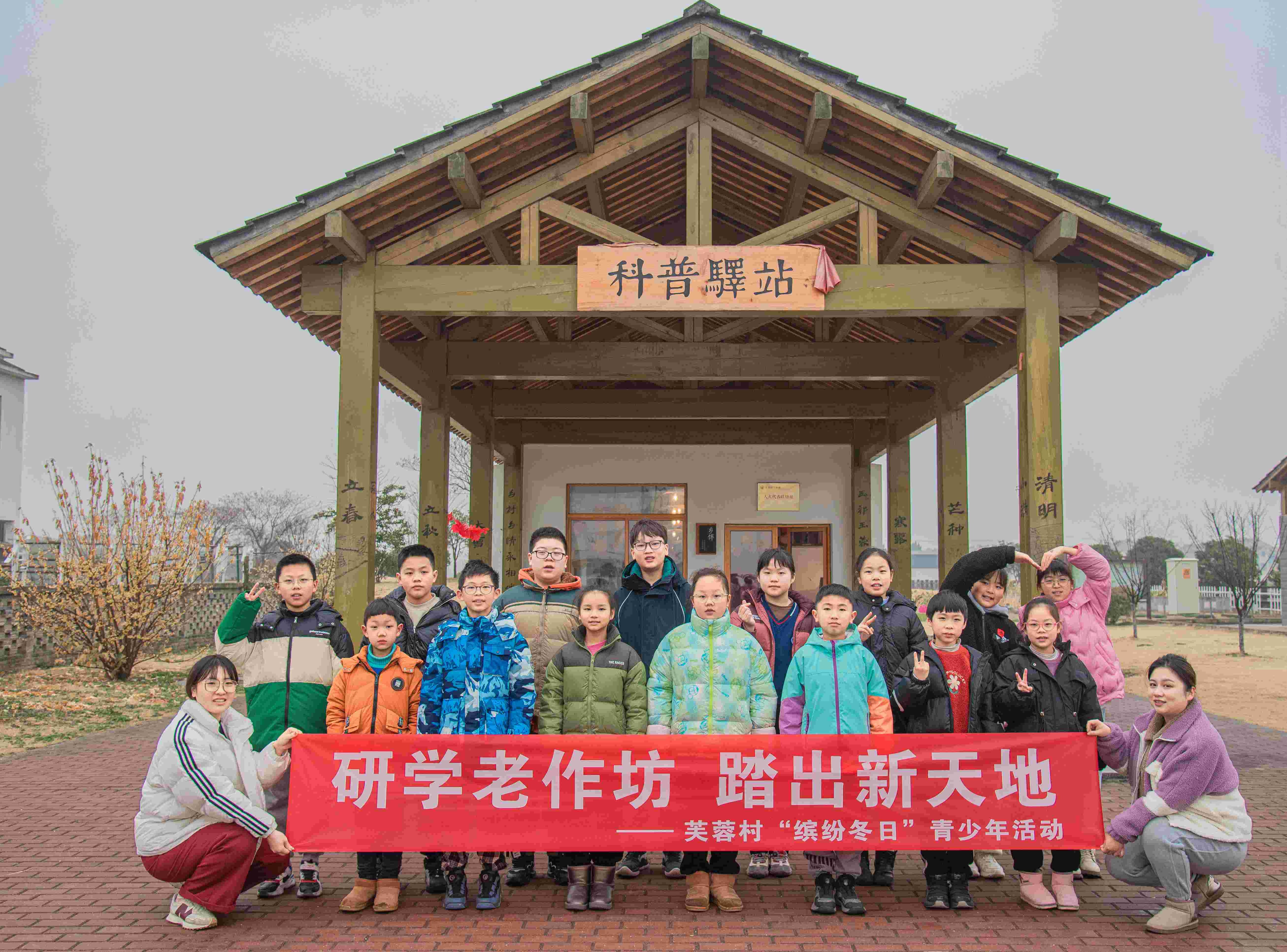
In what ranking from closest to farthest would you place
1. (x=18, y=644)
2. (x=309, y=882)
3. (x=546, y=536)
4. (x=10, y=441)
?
(x=309, y=882) → (x=546, y=536) → (x=18, y=644) → (x=10, y=441)

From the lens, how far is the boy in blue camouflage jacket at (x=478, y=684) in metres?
4.41

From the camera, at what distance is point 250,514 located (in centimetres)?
5141

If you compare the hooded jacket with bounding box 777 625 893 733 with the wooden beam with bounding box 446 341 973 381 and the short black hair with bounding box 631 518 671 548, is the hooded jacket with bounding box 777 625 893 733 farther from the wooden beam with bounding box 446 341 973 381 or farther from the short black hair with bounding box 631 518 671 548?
the wooden beam with bounding box 446 341 973 381

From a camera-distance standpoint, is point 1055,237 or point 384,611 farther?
point 1055,237

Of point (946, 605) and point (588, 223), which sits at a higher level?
Answer: point (588, 223)

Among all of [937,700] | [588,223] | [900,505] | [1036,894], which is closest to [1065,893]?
[1036,894]

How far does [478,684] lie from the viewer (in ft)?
14.6

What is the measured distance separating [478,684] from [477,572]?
0.51 metres

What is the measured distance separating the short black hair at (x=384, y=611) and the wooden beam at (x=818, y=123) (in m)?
5.65

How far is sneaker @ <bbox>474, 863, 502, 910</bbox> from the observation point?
4.41m

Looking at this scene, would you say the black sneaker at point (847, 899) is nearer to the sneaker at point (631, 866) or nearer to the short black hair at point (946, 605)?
the sneaker at point (631, 866)

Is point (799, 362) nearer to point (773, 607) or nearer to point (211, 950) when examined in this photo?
Answer: point (773, 607)

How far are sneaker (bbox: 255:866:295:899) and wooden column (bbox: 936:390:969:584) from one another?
8892mm

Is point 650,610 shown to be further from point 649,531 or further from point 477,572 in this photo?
point 477,572
